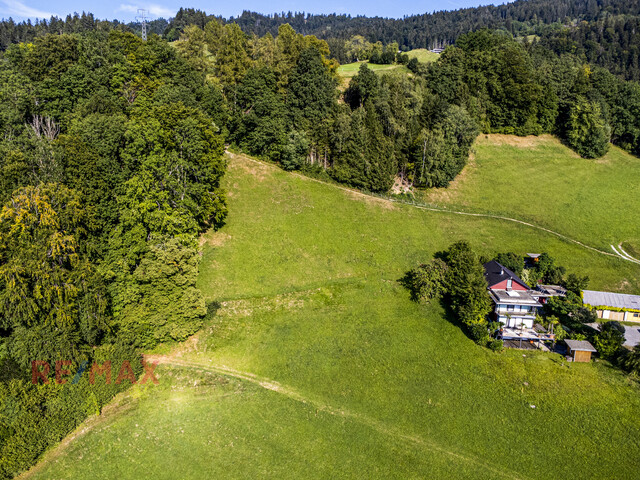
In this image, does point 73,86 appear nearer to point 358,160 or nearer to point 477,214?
point 358,160

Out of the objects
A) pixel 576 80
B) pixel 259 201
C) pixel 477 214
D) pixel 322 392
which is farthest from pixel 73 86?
pixel 576 80

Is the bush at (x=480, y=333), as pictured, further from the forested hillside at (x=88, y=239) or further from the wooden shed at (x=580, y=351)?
the forested hillside at (x=88, y=239)

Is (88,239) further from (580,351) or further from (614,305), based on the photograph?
(614,305)

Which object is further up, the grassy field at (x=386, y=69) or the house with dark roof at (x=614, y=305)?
the grassy field at (x=386, y=69)

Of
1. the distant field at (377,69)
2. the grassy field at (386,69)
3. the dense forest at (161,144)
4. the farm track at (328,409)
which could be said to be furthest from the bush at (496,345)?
the distant field at (377,69)

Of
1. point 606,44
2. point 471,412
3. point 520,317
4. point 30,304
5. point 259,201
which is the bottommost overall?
point 471,412

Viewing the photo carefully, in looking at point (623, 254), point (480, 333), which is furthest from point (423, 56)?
point (480, 333)
